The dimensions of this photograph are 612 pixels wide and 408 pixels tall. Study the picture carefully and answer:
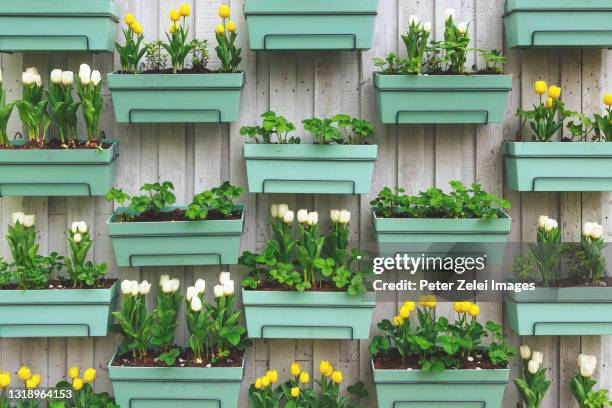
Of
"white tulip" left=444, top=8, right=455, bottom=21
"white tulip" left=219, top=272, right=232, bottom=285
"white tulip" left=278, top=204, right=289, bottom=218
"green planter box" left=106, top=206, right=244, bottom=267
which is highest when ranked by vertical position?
"white tulip" left=444, top=8, right=455, bottom=21

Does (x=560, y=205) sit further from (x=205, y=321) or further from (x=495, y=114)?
(x=205, y=321)

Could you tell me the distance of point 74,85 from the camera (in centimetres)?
241

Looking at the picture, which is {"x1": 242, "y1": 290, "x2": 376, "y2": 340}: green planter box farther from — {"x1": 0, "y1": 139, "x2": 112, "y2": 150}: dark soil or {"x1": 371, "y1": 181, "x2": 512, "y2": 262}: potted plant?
{"x1": 0, "y1": 139, "x2": 112, "y2": 150}: dark soil

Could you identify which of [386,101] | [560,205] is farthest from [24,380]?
[560,205]

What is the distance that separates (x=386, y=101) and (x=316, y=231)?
0.51 m

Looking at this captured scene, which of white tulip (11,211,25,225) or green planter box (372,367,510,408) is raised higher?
white tulip (11,211,25,225)

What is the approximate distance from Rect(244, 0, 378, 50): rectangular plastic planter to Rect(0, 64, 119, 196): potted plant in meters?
0.60

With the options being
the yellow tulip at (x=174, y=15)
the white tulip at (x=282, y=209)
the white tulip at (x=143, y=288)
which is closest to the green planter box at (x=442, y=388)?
the white tulip at (x=282, y=209)

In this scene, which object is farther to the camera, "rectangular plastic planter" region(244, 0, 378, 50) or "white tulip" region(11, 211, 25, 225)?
"white tulip" region(11, 211, 25, 225)

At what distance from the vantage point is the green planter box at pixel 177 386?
215 centimetres

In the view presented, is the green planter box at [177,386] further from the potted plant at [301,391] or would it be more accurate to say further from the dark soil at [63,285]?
the dark soil at [63,285]

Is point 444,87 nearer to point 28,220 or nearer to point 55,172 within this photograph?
point 55,172

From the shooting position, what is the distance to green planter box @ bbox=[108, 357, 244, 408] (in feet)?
7.06

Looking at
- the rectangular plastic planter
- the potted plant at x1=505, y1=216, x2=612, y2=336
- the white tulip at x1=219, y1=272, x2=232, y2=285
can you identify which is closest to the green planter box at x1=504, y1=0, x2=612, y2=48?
the rectangular plastic planter
